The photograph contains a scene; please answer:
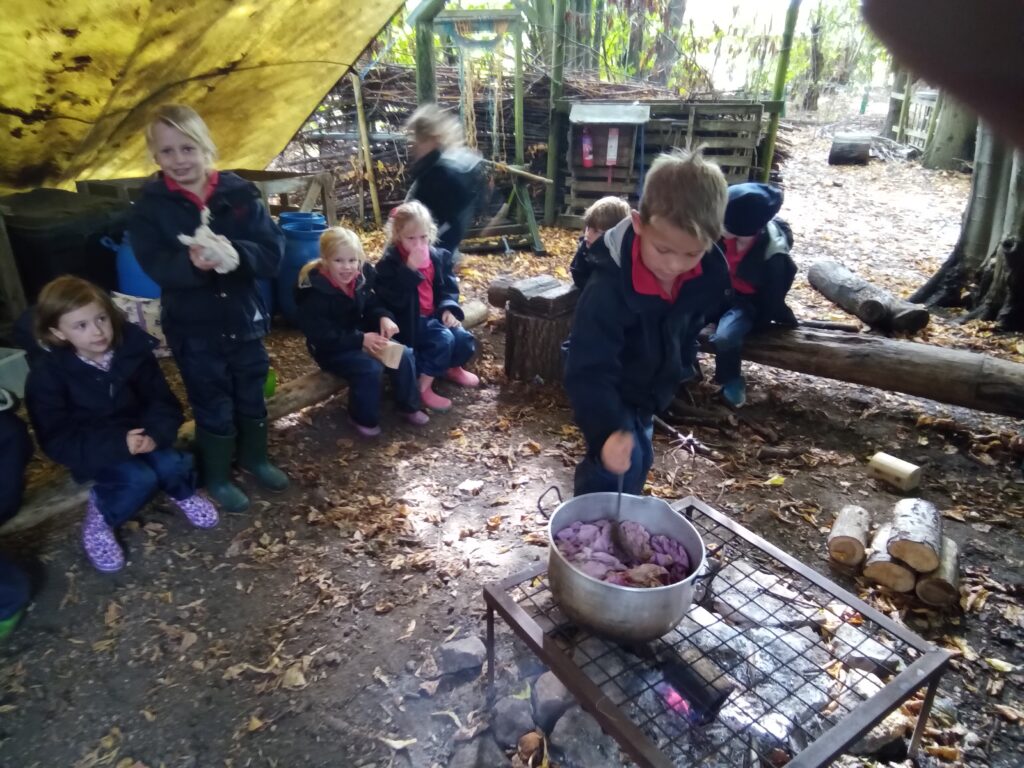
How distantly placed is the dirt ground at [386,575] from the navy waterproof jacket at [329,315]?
0.53 metres

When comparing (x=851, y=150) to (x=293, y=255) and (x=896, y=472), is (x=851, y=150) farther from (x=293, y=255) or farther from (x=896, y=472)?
(x=293, y=255)

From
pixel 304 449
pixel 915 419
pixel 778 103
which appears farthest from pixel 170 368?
pixel 778 103

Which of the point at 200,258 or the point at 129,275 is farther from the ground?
the point at 200,258

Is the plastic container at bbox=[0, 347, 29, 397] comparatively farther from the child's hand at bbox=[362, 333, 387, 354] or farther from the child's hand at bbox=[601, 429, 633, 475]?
the child's hand at bbox=[601, 429, 633, 475]

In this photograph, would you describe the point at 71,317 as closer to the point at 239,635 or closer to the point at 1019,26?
the point at 239,635

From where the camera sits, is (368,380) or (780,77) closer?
(368,380)

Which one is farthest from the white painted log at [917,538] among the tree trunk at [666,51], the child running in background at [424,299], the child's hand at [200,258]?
the tree trunk at [666,51]

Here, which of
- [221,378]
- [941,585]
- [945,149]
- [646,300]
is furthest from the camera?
[945,149]

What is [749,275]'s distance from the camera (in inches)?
181

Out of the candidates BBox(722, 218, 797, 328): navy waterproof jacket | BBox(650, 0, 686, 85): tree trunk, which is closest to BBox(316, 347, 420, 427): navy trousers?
BBox(722, 218, 797, 328): navy waterproof jacket

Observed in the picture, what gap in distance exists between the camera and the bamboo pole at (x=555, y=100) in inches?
357

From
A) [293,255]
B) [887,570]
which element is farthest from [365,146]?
[887,570]

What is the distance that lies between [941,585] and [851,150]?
14.1 m

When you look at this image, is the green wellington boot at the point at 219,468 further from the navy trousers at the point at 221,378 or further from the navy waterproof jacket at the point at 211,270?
the navy waterproof jacket at the point at 211,270
